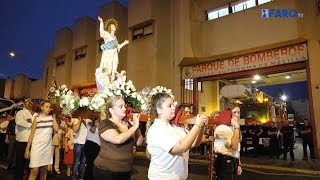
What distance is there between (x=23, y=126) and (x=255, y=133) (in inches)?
426

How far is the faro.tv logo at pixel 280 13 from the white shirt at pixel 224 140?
12.1m

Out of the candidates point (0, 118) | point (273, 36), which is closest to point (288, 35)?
point (273, 36)

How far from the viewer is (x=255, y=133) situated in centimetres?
1384

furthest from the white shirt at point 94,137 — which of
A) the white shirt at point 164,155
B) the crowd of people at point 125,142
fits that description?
the white shirt at point 164,155

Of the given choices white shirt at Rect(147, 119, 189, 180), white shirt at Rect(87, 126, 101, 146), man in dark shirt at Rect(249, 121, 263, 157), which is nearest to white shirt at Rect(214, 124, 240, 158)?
white shirt at Rect(147, 119, 189, 180)

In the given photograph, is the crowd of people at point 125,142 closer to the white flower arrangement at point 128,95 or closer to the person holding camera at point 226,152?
the person holding camera at point 226,152

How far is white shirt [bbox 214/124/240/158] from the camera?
4438mm

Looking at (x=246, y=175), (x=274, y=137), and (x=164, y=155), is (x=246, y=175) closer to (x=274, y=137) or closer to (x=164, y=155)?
(x=274, y=137)

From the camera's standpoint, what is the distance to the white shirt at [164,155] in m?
2.85

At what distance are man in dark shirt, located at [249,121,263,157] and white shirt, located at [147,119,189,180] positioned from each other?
38.2 ft

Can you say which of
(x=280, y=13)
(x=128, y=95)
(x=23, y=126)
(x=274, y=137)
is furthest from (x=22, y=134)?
(x=280, y=13)

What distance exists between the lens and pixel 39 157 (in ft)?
18.1

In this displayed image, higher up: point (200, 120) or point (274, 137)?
point (200, 120)

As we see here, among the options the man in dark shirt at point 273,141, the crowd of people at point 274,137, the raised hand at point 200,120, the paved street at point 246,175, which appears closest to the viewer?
the raised hand at point 200,120
